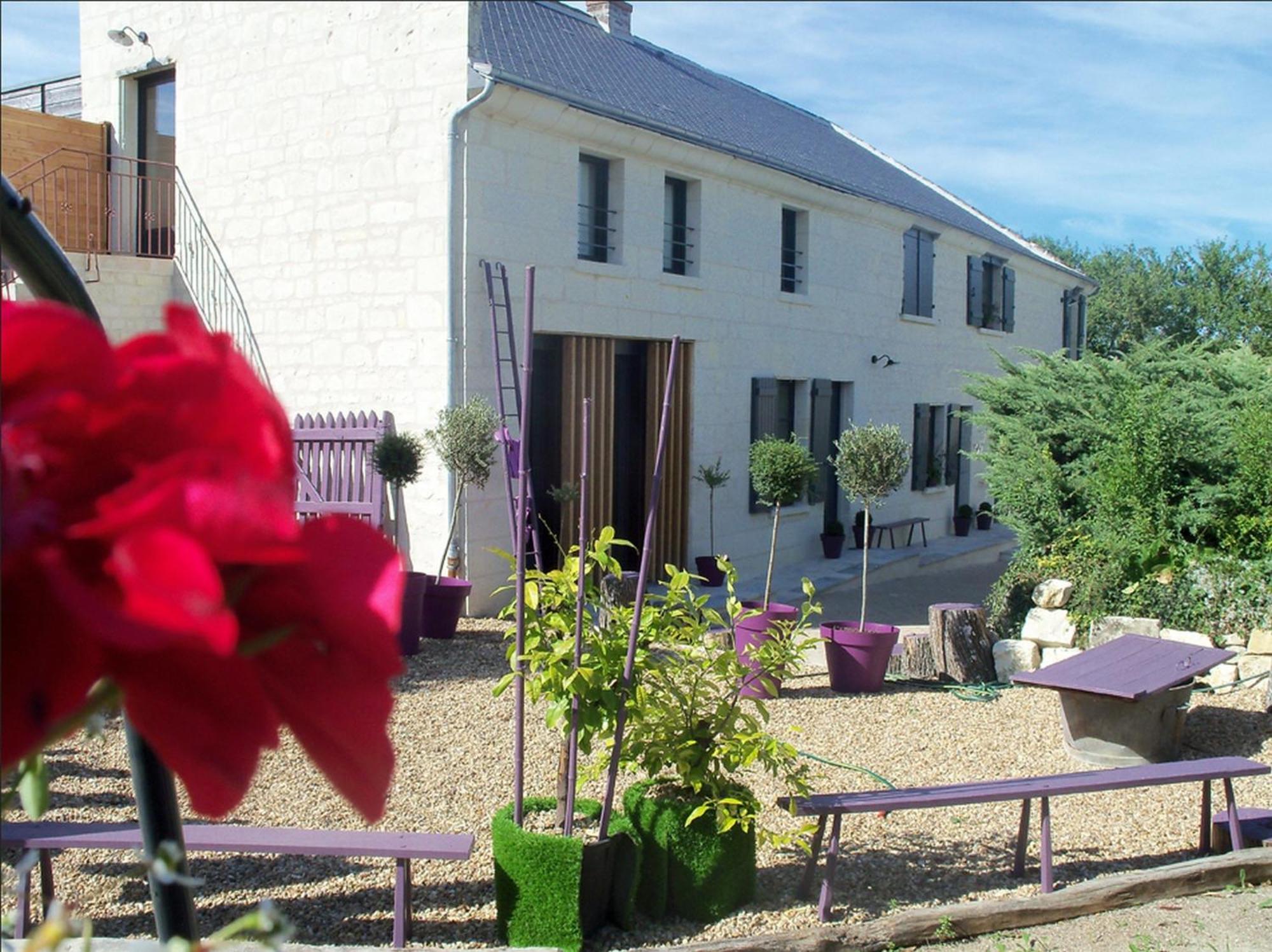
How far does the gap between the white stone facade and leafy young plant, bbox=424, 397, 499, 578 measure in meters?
0.52

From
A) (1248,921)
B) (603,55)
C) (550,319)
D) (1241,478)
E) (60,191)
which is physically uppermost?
(603,55)

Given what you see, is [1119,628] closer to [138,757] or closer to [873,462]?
[873,462]

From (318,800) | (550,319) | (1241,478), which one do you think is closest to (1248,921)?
(318,800)

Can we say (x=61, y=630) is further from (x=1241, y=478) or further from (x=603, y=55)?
(x=603, y=55)

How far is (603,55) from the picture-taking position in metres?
15.0

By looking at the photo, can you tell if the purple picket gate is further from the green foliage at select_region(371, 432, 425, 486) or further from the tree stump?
the tree stump

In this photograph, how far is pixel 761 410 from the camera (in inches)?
593

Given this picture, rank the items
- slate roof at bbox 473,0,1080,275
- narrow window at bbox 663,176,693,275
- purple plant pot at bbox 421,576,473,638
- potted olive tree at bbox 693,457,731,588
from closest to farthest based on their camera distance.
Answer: purple plant pot at bbox 421,576,473,638 → slate roof at bbox 473,0,1080,275 → potted olive tree at bbox 693,457,731,588 → narrow window at bbox 663,176,693,275

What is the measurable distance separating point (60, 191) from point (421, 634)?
21.3 feet

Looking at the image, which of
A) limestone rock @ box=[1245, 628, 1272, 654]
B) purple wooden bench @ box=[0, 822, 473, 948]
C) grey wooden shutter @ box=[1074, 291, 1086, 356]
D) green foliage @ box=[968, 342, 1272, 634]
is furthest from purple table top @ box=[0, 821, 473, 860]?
grey wooden shutter @ box=[1074, 291, 1086, 356]

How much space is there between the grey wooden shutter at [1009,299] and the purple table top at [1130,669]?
1575 centimetres

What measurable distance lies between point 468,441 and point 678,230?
506 centimetres

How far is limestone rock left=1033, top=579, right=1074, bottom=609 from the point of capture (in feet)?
31.2

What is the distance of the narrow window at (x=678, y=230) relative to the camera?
13.5 meters
